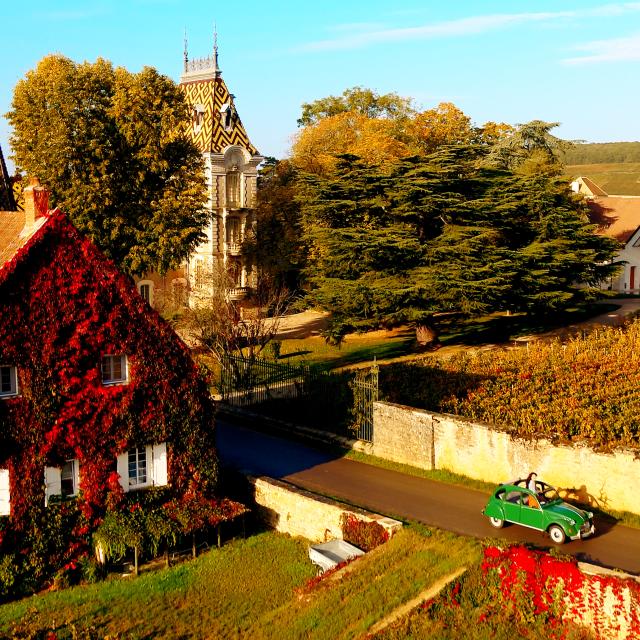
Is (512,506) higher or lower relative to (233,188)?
lower

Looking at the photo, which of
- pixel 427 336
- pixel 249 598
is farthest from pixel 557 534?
pixel 427 336

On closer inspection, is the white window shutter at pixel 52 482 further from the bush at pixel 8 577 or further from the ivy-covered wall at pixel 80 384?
the bush at pixel 8 577

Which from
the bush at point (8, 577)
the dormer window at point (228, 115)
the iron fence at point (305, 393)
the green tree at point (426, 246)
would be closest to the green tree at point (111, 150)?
the green tree at point (426, 246)

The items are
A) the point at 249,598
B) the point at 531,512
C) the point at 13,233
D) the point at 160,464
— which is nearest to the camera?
the point at 249,598

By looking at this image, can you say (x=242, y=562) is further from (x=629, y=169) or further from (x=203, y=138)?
(x=629, y=169)

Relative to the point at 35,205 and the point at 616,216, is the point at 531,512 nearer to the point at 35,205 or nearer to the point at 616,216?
the point at 35,205

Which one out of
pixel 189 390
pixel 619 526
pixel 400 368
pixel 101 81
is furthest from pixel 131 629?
pixel 101 81
